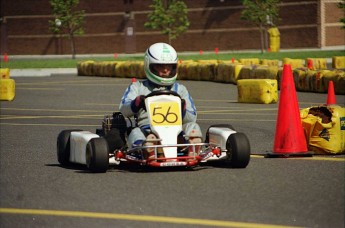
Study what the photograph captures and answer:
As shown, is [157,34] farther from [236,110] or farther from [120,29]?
[236,110]

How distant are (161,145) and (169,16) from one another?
204ft

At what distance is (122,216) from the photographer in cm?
764

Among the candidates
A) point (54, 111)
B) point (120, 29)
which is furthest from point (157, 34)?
point (54, 111)

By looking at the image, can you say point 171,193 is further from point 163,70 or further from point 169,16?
point 169,16

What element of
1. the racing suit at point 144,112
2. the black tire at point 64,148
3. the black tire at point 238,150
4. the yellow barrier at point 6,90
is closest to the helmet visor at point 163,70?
the racing suit at point 144,112

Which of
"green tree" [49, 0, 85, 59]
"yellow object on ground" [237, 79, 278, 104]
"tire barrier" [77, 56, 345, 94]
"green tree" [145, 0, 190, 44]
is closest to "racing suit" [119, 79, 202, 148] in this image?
"yellow object on ground" [237, 79, 278, 104]

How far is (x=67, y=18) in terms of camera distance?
75.4 metres

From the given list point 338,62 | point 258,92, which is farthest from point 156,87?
point 338,62

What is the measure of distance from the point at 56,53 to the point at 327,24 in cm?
2428

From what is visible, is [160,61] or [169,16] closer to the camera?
[160,61]

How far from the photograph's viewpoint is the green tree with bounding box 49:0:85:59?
74.6 m

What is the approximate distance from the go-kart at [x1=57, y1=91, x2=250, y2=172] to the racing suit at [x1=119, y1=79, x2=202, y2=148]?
102 millimetres

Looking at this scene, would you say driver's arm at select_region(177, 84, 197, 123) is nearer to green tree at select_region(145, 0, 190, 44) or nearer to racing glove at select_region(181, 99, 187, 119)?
racing glove at select_region(181, 99, 187, 119)

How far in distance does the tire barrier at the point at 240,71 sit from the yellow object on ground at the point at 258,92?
8.02ft
